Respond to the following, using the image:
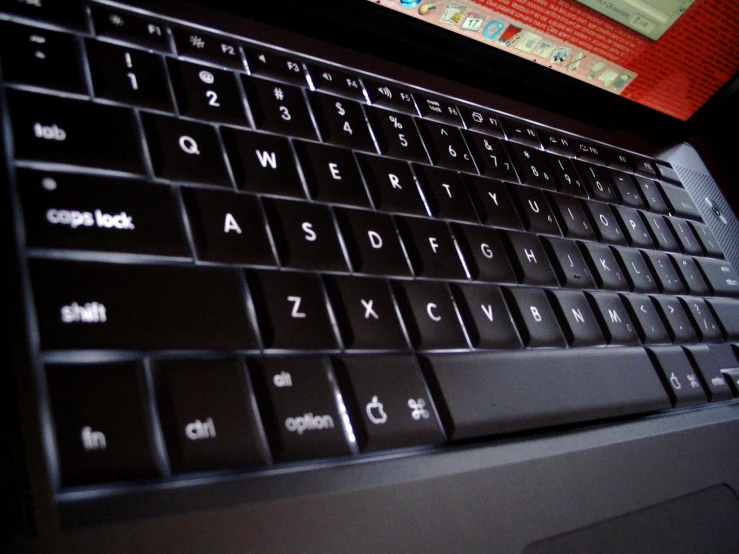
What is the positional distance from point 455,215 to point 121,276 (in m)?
0.31

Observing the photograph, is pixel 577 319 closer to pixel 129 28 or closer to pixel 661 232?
pixel 661 232

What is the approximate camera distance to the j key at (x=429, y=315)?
0.41 meters

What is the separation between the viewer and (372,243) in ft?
1.41

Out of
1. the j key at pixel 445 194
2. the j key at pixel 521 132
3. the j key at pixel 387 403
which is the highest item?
the j key at pixel 521 132

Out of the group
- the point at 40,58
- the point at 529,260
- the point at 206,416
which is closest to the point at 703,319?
the point at 529,260

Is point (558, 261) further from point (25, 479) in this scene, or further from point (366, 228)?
point (25, 479)

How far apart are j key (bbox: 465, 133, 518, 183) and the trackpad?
35cm

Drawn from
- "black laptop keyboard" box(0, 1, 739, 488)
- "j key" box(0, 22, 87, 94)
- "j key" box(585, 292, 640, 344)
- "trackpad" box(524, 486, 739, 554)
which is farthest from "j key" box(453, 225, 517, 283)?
"j key" box(0, 22, 87, 94)

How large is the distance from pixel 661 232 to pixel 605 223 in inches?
4.7

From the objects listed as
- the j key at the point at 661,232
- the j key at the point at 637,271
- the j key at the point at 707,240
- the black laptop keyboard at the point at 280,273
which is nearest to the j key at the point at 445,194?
the black laptop keyboard at the point at 280,273

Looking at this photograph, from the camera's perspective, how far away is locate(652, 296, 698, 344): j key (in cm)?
59

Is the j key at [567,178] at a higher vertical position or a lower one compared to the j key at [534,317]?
higher

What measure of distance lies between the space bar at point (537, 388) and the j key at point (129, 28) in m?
0.33

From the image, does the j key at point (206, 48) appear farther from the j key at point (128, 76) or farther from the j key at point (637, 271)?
the j key at point (637, 271)
